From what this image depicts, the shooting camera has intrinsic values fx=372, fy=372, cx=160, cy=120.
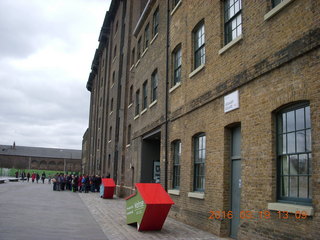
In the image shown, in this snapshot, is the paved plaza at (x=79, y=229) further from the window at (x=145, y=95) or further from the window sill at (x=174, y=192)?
the window at (x=145, y=95)

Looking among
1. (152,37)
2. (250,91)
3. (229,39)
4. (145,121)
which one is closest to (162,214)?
(250,91)

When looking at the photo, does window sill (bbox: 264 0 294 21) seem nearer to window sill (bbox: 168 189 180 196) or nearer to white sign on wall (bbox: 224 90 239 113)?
white sign on wall (bbox: 224 90 239 113)

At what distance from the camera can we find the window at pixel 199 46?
12740mm

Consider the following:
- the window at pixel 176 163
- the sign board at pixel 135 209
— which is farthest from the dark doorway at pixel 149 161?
the sign board at pixel 135 209

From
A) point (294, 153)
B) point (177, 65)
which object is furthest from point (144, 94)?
point (294, 153)

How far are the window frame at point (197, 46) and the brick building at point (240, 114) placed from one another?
0.05 meters

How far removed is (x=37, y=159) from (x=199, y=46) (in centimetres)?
10230

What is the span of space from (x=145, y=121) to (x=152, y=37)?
443 centimetres

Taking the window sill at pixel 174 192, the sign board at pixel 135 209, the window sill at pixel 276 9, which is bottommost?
the sign board at pixel 135 209

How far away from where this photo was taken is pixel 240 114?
31.4 ft

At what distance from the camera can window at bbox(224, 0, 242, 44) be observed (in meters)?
10.3

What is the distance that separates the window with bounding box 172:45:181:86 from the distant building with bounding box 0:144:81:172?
96267mm

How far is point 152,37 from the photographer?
1955 cm

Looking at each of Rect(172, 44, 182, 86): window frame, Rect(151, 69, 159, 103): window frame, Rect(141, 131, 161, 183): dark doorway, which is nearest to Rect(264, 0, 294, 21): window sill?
Rect(172, 44, 182, 86): window frame
